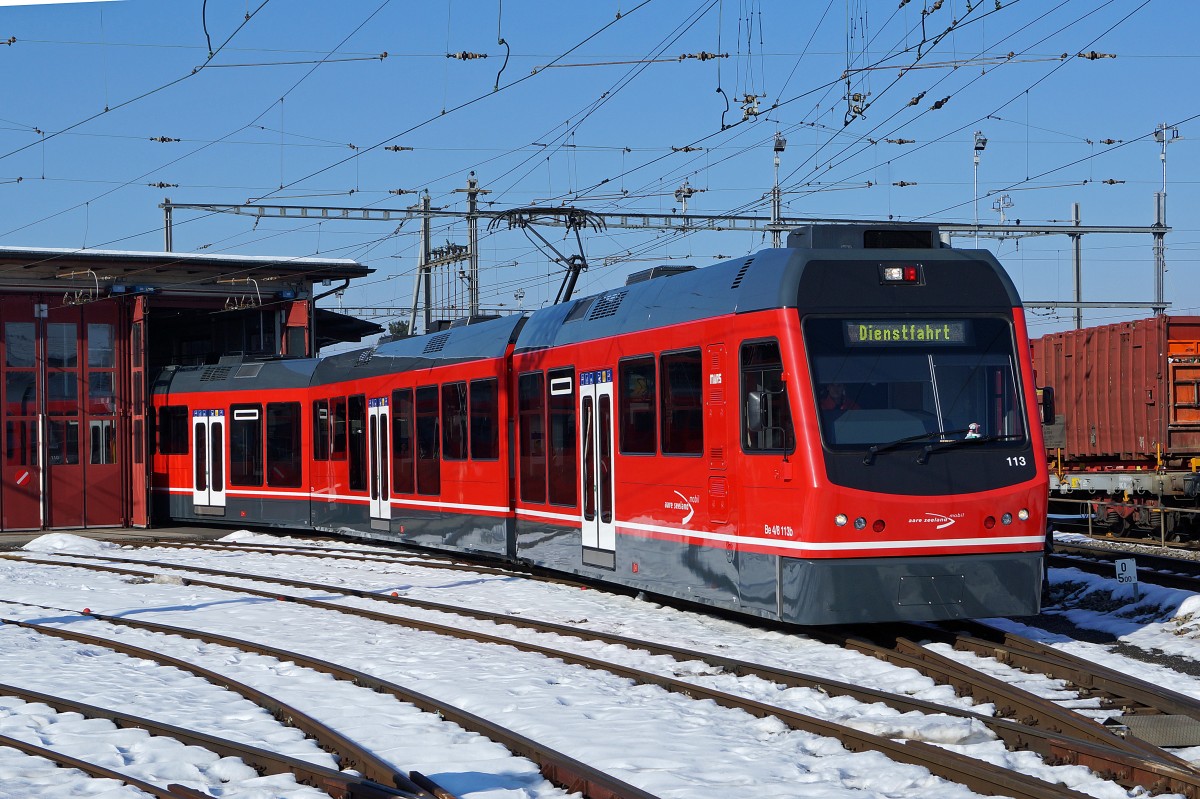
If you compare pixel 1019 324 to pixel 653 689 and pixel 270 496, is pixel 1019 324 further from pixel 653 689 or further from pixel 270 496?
pixel 270 496

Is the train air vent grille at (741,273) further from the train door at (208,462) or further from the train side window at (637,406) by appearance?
the train door at (208,462)

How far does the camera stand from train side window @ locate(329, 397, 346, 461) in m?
23.8

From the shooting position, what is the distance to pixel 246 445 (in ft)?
88.9

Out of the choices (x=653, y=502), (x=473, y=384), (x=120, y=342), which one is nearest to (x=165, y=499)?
(x=120, y=342)

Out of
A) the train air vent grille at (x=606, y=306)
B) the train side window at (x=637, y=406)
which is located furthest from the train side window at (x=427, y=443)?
the train side window at (x=637, y=406)

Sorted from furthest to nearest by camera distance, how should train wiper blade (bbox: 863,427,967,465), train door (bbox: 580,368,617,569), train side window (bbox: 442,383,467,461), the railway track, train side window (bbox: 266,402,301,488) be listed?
1. train side window (bbox: 266,402,301,488)
2. train side window (bbox: 442,383,467,461)
3. train door (bbox: 580,368,617,569)
4. train wiper blade (bbox: 863,427,967,465)
5. the railway track

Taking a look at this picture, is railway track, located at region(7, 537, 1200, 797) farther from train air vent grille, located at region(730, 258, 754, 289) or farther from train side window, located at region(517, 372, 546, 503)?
train side window, located at region(517, 372, 546, 503)

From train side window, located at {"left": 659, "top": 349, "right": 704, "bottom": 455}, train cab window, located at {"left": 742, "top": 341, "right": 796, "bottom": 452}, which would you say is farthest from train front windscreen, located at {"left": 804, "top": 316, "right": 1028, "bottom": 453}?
train side window, located at {"left": 659, "top": 349, "right": 704, "bottom": 455}

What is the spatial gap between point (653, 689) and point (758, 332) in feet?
10.4

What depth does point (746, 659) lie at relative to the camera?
10875mm

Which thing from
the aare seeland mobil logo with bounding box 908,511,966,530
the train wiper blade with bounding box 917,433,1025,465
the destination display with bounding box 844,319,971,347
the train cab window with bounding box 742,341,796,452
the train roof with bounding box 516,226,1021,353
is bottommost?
the aare seeland mobil logo with bounding box 908,511,966,530

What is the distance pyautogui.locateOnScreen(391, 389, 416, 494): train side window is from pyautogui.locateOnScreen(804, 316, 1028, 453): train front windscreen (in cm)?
1074

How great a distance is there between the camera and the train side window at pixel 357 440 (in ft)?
Answer: 75.4

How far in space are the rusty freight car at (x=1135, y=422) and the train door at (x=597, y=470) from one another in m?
10.0
